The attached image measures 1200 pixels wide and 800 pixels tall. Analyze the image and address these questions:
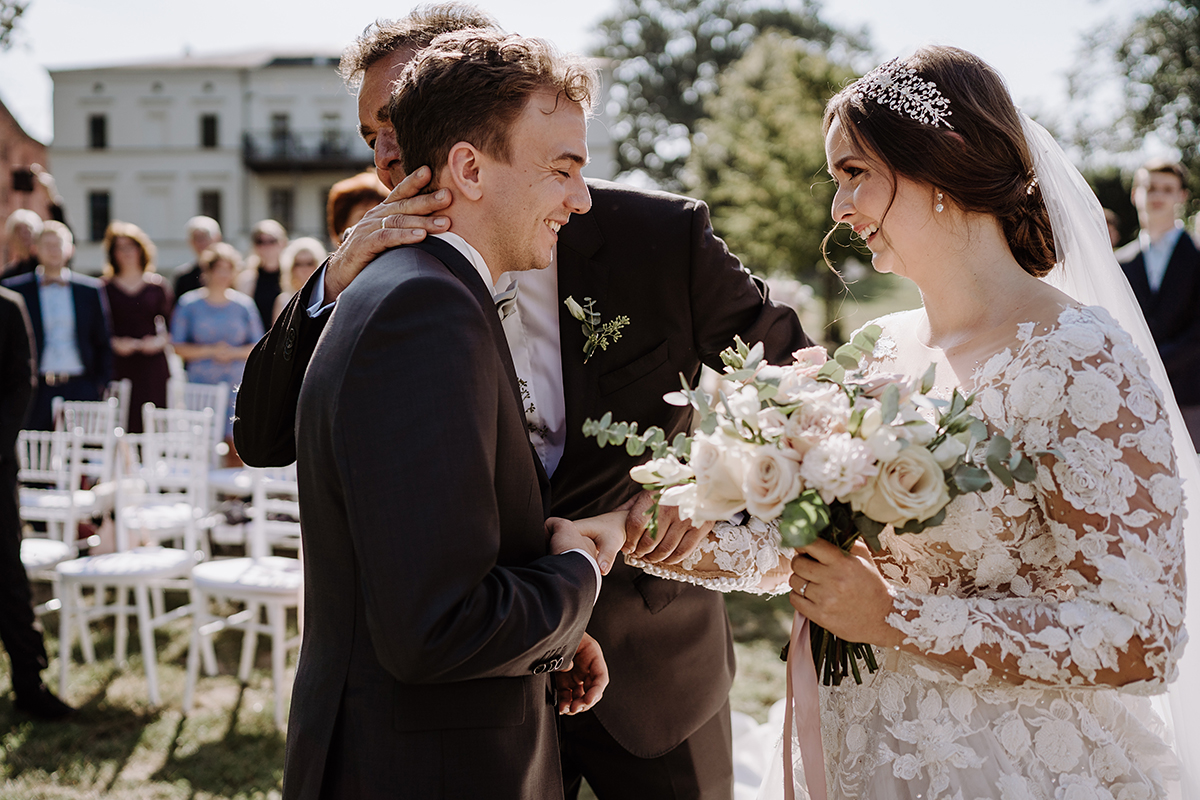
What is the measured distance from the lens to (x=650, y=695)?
2.43 metres

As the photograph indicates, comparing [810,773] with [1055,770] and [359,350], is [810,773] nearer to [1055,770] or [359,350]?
[1055,770]

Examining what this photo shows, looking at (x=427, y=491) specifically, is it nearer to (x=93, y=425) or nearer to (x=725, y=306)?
(x=725, y=306)

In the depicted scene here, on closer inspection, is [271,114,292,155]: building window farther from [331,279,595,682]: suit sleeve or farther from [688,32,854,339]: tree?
[331,279,595,682]: suit sleeve

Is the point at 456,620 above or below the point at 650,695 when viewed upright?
above

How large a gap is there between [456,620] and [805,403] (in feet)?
2.44

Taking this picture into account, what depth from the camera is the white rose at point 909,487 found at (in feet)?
5.09

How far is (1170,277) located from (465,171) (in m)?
6.56

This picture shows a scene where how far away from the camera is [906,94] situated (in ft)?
6.76

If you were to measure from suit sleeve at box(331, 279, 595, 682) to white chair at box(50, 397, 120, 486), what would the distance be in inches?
192

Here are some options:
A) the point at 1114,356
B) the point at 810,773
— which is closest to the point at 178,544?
the point at 810,773

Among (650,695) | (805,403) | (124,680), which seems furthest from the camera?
(124,680)

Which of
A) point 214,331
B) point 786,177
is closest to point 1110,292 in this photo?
point 214,331

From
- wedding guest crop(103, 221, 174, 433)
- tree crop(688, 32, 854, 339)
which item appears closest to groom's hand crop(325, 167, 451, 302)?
wedding guest crop(103, 221, 174, 433)

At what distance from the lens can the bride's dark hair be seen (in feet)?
6.72
